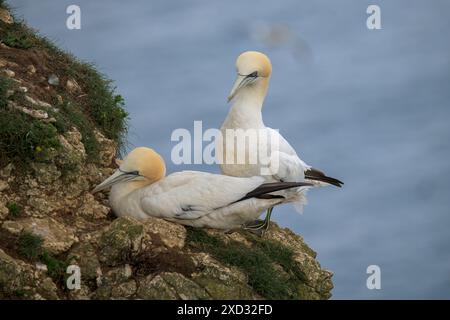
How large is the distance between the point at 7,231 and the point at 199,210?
252 centimetres

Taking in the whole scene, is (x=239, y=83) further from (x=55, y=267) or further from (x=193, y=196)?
(x=55, y=267)

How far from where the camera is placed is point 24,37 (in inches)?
686

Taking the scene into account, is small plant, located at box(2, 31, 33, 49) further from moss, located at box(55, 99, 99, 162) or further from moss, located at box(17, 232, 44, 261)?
moss, located at box(17, 232, 44, 261)

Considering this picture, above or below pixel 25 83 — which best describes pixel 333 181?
below

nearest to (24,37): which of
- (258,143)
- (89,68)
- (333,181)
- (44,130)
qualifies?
(89,68)

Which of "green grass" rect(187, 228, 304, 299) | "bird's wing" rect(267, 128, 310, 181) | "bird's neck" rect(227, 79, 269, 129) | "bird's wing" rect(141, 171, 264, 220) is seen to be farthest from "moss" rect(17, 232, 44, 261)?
"bird's neck" rect(227, 79, 269, 129)

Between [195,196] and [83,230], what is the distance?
1538mm

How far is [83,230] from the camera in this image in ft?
47.9

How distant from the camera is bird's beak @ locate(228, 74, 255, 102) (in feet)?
53.5

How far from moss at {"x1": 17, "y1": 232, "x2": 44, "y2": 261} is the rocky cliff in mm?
14

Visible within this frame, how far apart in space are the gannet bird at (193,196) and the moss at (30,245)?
168 centimetres

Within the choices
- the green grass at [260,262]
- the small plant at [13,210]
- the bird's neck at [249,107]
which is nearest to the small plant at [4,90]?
the small plant at [13,210]

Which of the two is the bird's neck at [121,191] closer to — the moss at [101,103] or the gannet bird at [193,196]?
the gannet bird at [193,196]
